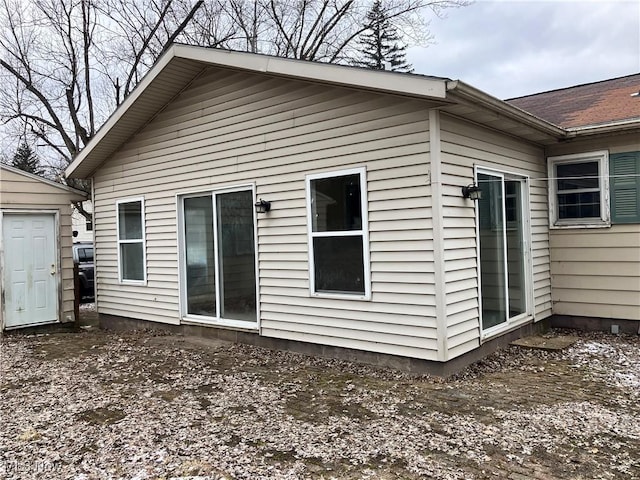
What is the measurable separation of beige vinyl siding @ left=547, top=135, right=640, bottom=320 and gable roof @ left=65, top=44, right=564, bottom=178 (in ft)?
2.84

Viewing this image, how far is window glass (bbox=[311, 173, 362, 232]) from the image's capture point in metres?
5.18

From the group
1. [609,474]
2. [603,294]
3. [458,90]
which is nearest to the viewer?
[609,474]

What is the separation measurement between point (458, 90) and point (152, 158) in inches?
194

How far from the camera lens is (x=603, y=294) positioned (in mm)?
6438

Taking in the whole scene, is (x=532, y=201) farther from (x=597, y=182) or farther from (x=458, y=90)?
(x=458, y=90)

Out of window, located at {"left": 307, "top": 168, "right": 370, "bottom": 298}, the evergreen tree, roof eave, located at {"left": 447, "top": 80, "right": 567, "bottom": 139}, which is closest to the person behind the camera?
roof eave, located at {"left": 447, "top": 80, "right": 567, "bottom": 139}

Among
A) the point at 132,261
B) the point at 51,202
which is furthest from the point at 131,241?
the point at 51,202

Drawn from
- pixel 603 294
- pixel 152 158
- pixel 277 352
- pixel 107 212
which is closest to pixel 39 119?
pixel 107 212

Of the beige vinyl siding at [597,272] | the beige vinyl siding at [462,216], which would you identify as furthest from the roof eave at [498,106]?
the beige vinyl siding at [597,272]

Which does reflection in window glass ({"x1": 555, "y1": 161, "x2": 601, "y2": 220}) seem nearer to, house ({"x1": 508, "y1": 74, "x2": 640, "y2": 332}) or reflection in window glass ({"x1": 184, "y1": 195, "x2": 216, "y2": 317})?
house ({"x1": 508, "y1": 74, "x2": 640, "y2": 332})

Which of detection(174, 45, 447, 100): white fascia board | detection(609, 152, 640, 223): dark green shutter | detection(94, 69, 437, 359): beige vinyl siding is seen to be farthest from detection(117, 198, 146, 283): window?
detection(609, 152, 640, 223): dark green shutter

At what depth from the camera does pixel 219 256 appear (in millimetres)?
6645

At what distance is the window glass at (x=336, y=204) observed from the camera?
5.18 metres

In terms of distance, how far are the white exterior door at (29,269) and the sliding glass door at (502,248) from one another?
21.5ft
